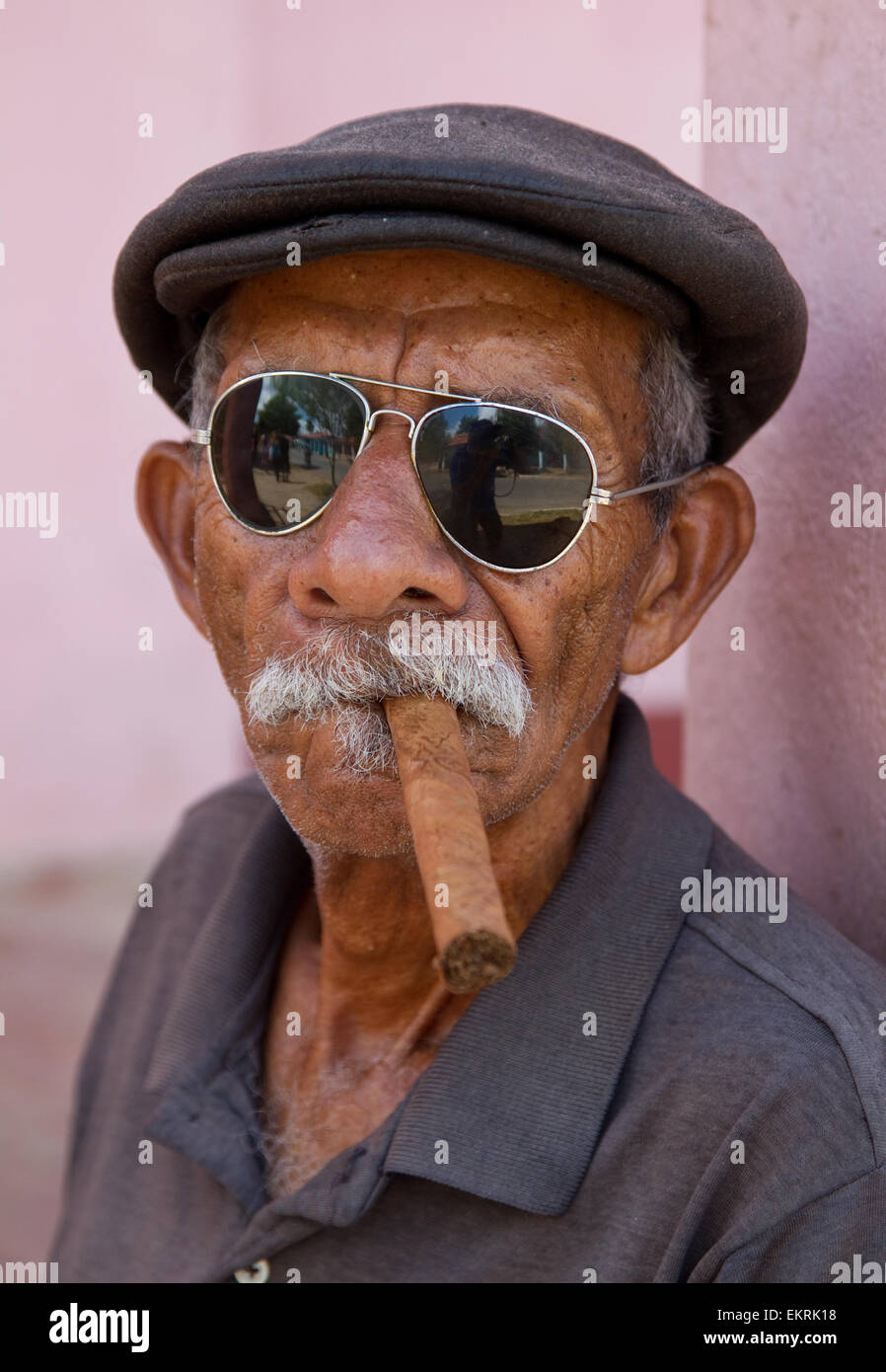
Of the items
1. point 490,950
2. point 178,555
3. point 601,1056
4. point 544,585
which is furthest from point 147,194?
point 490,950

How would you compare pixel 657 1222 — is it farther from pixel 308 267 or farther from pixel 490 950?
pixel 308 267

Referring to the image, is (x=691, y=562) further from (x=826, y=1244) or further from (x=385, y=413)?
(x=826, y=1244)

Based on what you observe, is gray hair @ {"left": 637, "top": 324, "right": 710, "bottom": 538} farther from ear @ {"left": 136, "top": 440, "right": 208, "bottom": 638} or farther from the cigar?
ear @ {"left": 136, "top": 440, "right": 208, "bottom": 638}

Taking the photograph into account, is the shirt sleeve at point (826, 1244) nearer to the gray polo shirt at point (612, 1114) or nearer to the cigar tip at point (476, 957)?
the gray polo shirt at point (612, 1114)

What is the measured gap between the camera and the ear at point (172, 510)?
2.33m

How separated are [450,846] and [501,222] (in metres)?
0.84

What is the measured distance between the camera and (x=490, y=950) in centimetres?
124

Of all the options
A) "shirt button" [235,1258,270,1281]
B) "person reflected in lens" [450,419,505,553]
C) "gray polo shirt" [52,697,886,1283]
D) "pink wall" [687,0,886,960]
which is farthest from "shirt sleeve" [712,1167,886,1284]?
"person reflected in lens" [450,419,505,553]

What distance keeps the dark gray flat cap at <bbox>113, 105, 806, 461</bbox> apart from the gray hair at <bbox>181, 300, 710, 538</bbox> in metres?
0.03

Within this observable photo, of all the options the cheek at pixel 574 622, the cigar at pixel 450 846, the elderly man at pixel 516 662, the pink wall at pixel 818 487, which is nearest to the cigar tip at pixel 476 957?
the cigar at pixel 450 846

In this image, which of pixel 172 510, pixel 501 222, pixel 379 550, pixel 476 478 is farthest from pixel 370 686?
pixel 172 510

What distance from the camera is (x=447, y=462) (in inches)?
71.8

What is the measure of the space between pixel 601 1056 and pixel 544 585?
2.15 feet

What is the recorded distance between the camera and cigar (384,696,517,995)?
1245mm
